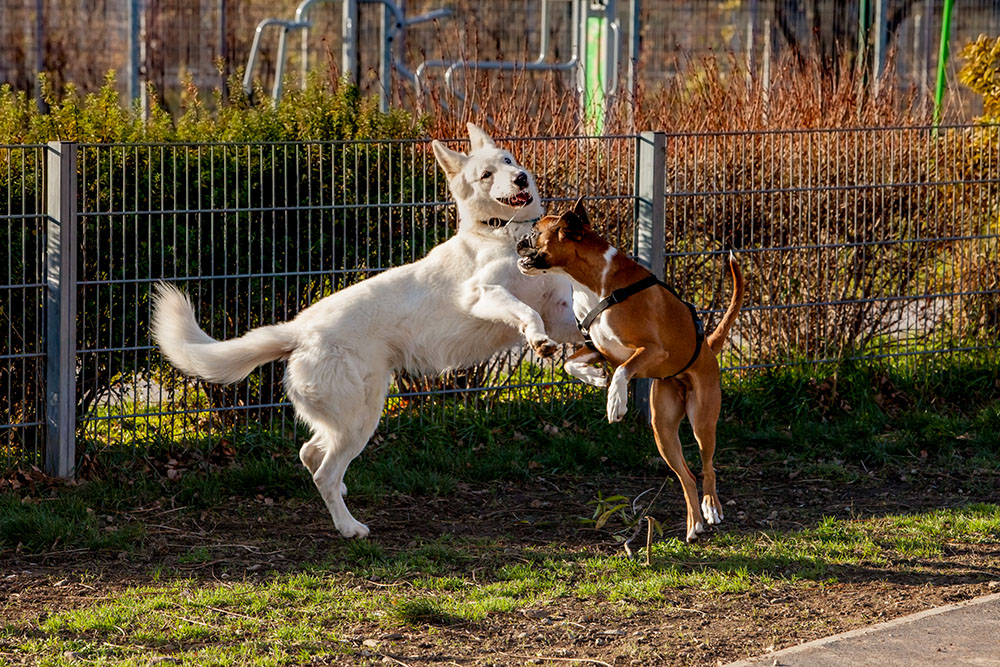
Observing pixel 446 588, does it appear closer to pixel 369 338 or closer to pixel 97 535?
pixel 369 338

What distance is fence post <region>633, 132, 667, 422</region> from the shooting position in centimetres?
750

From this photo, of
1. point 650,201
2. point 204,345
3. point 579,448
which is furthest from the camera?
point 650,201

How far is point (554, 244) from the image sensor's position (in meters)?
5.40

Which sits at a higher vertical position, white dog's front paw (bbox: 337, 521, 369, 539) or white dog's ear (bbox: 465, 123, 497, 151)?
white dog's ear (bbox: 465, 123, 497, 151)

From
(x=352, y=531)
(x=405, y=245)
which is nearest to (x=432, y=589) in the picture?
(x=352, y=531)

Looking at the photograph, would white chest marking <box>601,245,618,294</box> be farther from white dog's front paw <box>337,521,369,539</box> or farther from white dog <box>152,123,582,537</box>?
white dog's front paw <box>337,521,369,539</box>

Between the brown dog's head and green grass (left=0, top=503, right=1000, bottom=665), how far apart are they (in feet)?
4.17

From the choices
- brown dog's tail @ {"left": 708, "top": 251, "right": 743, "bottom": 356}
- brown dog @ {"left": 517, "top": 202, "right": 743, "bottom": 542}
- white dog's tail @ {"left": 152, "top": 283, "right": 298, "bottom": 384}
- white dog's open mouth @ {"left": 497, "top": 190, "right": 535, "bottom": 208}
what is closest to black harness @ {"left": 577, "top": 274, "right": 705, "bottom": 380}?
brown dog @ {"left": 517, "top": 202, "right": 743, "bottom": 542}

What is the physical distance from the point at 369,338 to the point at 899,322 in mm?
4276

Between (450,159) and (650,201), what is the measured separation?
1.94 m

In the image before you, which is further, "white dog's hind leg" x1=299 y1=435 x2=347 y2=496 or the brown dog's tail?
"white dog's hind leg" x1=299 y1=435 x2=347 y2=496

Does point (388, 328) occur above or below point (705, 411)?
above

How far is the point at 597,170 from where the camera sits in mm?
7566

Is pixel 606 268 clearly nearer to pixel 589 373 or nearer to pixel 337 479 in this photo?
pixel 589 373
